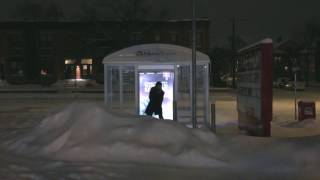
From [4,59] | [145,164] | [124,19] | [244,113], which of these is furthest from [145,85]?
[4,59]

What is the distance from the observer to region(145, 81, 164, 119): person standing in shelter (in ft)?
67.2

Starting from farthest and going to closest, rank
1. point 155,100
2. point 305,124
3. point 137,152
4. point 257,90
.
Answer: point 305,124
point 155,100
point 257,90
point 137,152

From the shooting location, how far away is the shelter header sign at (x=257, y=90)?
635 inches

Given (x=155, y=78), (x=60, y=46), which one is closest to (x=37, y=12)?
(x=60, y=46)

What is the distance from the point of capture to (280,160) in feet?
39.3

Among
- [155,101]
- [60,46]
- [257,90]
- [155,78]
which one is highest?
[60,46]

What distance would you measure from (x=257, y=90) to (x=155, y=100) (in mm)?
4564

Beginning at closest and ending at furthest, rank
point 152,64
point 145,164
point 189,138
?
point 145,164, point 189,138, point 152,64

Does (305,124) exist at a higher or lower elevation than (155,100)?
lower

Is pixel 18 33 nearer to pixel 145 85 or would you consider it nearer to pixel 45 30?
pixel 45 30

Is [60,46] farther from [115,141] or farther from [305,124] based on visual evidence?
[115,141]

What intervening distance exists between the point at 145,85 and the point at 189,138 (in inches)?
357

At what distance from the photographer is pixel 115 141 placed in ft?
41.2

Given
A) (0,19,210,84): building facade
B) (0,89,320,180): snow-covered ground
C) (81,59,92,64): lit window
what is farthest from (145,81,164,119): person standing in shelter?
(81,59,92,64): lit window
